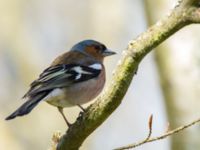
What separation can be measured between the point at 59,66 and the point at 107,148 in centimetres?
486

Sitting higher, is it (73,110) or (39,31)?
(39,31)

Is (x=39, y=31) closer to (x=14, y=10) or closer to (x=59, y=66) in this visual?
(x=14, y=10)

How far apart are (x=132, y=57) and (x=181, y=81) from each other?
379cm

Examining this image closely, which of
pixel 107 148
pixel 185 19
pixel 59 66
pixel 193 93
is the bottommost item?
pixel 107 148

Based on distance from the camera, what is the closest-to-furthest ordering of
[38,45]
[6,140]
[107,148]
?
[107,148] < [6,140] < [38,45]

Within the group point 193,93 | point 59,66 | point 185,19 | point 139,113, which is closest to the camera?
point 185,19

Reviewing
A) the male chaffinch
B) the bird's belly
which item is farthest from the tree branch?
the bird's belly

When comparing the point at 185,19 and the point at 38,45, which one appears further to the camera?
the point at 38,45

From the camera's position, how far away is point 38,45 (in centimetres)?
1343

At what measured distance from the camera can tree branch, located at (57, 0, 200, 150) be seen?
3822 mm

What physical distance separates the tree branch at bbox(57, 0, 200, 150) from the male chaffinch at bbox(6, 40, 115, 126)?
1.09 meters

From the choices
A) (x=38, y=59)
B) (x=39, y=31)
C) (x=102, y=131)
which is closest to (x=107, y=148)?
(x=102, y=131)

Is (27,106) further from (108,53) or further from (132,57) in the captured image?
(108,53)

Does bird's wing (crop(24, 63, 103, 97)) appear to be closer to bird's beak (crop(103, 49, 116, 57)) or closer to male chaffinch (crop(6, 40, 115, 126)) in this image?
male chaffinch (crop(6, 40, 115, 126))
